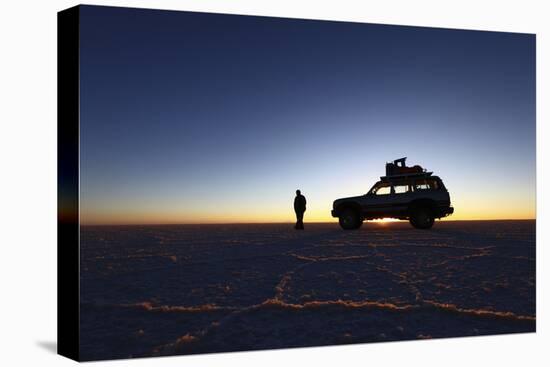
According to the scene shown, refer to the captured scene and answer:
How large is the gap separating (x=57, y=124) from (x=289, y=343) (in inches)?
133

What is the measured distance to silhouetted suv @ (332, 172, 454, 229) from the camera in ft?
28.7

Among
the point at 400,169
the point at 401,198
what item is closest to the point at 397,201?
the point at 401,198

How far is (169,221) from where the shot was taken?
7.94 m

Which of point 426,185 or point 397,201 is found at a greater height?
point 426,185

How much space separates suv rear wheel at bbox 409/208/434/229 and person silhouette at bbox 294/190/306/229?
6.90 feet

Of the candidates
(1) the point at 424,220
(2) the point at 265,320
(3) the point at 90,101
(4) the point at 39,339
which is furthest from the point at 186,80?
(1) the point at 424,220

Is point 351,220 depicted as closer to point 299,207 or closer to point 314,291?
point 299,207

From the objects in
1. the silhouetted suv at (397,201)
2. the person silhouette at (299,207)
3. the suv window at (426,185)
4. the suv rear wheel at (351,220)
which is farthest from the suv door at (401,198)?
the person silhouette at (299,207)

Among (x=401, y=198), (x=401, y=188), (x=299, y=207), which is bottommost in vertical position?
(x=299, y=207)

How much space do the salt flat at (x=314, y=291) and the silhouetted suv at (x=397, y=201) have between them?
22 centimetres

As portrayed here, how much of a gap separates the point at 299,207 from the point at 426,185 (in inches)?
72.7

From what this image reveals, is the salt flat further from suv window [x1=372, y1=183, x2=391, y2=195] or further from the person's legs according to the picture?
suv window [x1=372, y1=183, x2=391, y2=195]

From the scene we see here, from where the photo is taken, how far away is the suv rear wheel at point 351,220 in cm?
886

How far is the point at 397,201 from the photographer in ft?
32.9
